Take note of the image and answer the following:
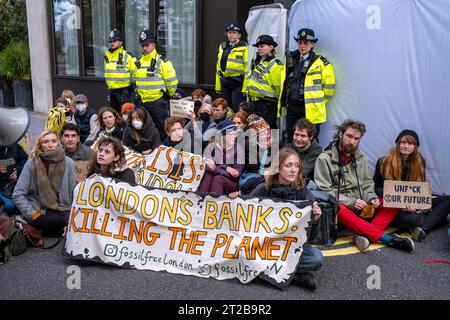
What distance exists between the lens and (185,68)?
36.3ft

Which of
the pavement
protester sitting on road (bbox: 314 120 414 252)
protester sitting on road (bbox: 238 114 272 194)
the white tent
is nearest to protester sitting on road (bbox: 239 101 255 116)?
the white tent

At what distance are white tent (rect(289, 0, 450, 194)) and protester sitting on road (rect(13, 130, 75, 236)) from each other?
12.3 feet

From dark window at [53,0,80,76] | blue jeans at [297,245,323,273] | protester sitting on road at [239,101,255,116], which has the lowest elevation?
blue jeans at [297,245,323,273]

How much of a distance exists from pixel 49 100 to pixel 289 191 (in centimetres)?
1182

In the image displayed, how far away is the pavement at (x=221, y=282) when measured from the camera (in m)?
3.94

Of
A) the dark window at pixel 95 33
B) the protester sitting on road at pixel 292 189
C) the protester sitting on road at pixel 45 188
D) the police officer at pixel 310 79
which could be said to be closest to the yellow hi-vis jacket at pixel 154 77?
the police officer at pixel 310 79

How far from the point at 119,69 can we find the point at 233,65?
2.12 m

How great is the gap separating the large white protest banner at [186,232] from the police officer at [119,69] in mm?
4668

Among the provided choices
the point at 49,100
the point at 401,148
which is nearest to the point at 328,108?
the point at 401,148

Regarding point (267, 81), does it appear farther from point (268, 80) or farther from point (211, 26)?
point (211, 26)

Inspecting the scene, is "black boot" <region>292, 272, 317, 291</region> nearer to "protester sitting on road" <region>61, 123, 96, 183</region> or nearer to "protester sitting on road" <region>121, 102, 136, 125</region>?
"protester sitting on road" <region>61, 123, 96, 183</region>

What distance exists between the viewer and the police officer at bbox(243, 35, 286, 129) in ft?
23.9

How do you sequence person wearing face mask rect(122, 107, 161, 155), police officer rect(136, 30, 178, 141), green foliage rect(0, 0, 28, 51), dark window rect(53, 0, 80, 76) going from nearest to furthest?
1. person wearing face mask rect(122, 107, 161, 155)
2. police officer rect(136, 30, 178, 141)
3. dark window rect(53, 0, 80, 76)
4. green foliage rect(0, 0, 28, 51)

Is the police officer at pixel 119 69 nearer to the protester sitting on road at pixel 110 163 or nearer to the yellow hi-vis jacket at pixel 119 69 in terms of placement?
the yellow hi-vis jacket at pixel 119 69
